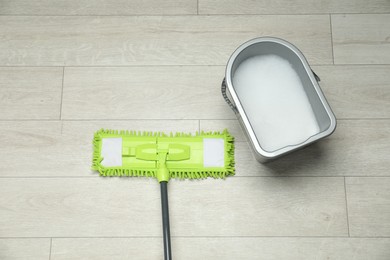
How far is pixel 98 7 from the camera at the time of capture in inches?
59.4

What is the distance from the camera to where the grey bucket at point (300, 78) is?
121 centimetres

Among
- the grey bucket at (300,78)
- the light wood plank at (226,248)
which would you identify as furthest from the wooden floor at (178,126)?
the grey bucket at (300,78)

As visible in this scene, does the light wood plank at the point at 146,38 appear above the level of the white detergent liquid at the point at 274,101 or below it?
above

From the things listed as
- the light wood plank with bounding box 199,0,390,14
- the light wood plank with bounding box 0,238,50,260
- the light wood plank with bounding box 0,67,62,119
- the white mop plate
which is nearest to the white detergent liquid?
the white mop plate

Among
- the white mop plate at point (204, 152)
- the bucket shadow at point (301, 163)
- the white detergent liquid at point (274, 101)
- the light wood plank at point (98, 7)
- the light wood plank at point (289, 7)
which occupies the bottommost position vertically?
the bucket shadow at point (301, 163)

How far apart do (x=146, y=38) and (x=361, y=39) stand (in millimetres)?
694

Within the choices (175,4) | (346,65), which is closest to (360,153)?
(346,65)

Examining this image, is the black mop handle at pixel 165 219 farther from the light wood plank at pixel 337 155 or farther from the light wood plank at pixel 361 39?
the light wood plank at pixel 361 39

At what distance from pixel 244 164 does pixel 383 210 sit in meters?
0.43

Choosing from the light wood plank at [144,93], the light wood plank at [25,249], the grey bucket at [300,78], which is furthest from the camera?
the light wood plank at [144,93]

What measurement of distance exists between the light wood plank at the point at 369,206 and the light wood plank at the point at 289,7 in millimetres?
561

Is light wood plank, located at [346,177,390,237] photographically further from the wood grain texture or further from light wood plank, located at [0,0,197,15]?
light wood plank, located at [0,0,197,15]

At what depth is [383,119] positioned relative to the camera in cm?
141

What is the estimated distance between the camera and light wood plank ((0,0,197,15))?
1.50 m
